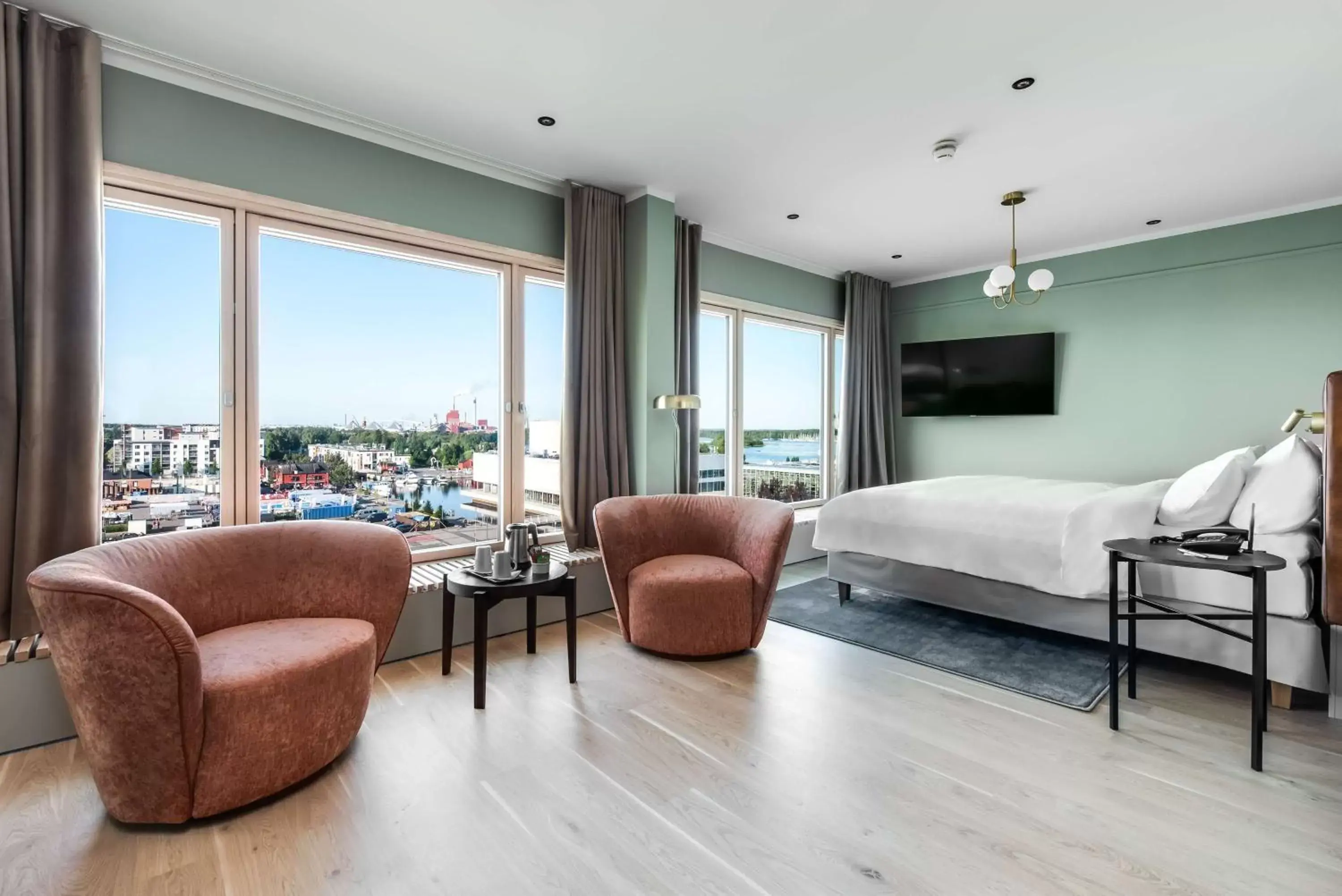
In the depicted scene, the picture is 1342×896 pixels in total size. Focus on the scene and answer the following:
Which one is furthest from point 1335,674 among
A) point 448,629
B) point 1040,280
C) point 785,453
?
point 785,453

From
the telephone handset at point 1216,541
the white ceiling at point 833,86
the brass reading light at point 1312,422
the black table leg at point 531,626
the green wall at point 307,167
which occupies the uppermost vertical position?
the white ceiling at point 833,86

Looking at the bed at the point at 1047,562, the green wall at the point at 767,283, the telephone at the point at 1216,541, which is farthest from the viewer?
the green wall at the point at 767,283

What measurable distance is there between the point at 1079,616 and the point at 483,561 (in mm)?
2815

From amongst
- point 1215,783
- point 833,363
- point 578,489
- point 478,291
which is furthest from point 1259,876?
point 833,363

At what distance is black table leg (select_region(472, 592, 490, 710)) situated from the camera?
2479mm

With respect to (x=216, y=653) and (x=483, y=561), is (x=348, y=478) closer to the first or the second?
(x=483, y=561)

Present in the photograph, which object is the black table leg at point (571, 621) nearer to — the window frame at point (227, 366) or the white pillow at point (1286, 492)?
the window frame at point (227, 366)

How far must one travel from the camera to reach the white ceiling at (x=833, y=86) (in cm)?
235

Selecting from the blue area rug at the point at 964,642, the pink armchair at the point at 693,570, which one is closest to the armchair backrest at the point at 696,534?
the pink armchair at the point at 693,570

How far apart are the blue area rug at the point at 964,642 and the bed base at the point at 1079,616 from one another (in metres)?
0.12

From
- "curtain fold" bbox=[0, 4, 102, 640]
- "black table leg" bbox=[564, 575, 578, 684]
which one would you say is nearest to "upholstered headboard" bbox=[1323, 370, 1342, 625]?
"black table leg" bbox=[564, 575, 578, 684]

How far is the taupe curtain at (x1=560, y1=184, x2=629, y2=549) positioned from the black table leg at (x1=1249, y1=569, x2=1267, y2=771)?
3.04 m

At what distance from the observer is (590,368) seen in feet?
13.0

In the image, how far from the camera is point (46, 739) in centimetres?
223
